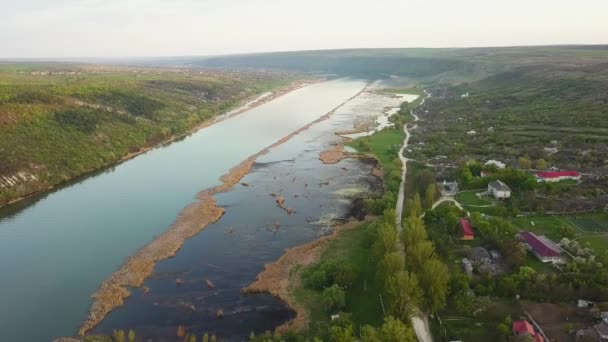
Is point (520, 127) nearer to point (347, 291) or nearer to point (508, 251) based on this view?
point (508, 251)

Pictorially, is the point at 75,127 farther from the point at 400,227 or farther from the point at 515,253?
the point at 515,253

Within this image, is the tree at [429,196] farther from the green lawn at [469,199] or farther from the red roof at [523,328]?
the red roof at [523,328]

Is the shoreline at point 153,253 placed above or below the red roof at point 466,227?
below

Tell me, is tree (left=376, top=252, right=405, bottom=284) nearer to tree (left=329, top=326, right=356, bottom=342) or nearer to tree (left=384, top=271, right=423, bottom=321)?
tree (left=384, top=271, right=423, bottom=321)

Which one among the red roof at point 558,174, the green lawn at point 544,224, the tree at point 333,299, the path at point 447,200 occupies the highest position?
the red roof at point 558,174

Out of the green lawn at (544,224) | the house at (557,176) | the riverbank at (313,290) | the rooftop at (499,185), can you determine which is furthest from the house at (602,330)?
the house at (557,176)

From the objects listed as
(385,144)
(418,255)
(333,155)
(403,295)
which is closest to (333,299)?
(403,295)
